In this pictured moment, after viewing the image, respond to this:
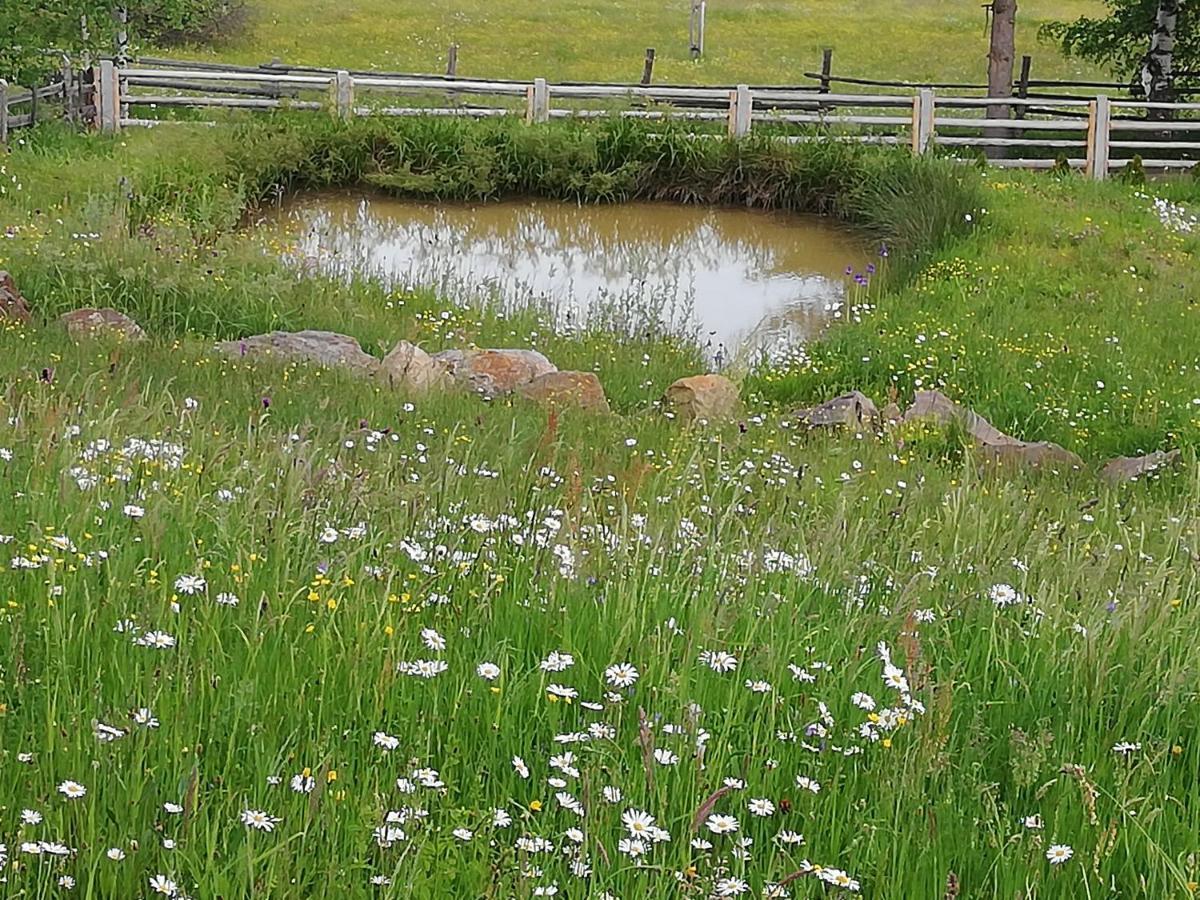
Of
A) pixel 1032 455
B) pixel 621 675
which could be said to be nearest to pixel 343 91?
pixel 1032 455

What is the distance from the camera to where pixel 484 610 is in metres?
3.63

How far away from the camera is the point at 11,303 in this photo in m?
10.4

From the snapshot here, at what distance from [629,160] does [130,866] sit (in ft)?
68.9

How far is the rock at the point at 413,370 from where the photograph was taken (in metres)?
9.28

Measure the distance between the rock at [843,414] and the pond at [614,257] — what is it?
87.5 inches

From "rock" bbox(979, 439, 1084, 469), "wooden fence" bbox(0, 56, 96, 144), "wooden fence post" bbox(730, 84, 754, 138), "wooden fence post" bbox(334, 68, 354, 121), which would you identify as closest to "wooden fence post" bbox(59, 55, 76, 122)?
"wooden fence" bbox(0, 56, 96, 144)

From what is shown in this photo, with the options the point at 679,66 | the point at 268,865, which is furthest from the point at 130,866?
the point at 679,66

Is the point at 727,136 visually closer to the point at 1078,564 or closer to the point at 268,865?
the point at 1078,564

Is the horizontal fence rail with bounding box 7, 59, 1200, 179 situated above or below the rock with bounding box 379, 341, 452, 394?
above

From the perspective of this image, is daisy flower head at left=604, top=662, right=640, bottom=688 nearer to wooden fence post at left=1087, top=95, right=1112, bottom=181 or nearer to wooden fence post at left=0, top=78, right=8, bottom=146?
wooden fence post at left=0, top=78, right=8, bottom=146

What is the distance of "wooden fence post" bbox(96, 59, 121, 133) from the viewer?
22547mm

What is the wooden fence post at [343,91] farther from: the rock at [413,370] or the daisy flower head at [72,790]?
the daisy flower head at [72,790]

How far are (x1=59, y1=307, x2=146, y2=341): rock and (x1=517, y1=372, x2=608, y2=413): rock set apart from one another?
2764 millimetres

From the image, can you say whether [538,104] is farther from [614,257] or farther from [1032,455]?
[1032,455]
